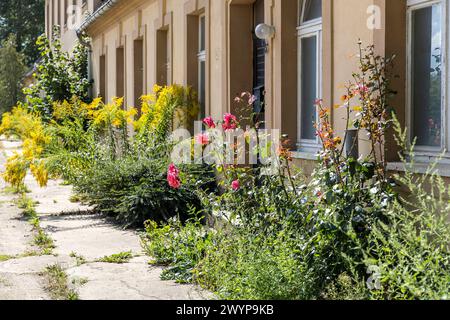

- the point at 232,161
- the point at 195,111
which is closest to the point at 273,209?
the point at 232,161

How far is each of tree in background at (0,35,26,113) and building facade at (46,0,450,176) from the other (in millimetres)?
35603

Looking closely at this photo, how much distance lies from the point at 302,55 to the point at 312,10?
48 centimetres

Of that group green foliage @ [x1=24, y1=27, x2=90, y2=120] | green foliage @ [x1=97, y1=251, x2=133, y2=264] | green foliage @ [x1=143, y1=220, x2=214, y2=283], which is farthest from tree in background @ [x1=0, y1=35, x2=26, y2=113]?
green foliage @ [x1=143, y1=220, x2=214, y2=283]

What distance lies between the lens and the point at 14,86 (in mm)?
48125

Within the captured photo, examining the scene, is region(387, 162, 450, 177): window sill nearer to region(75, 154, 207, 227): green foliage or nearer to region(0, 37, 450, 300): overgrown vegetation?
region(0, 37, 450, 300): overgrown vegetation

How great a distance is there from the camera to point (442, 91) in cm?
562

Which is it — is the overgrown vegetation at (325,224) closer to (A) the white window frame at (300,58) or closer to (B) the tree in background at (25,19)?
(A) the white window frame at (300,58)

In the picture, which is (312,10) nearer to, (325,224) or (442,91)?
(442,91)

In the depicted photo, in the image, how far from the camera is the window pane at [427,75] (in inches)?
225

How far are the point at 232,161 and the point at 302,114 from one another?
881 mm

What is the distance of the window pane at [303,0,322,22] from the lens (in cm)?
776

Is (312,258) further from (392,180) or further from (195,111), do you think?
A: (195,111)

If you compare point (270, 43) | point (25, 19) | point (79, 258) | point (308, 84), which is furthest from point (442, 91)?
point (25, 19)

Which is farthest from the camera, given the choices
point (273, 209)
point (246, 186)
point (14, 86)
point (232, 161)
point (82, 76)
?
point (14, 86)
